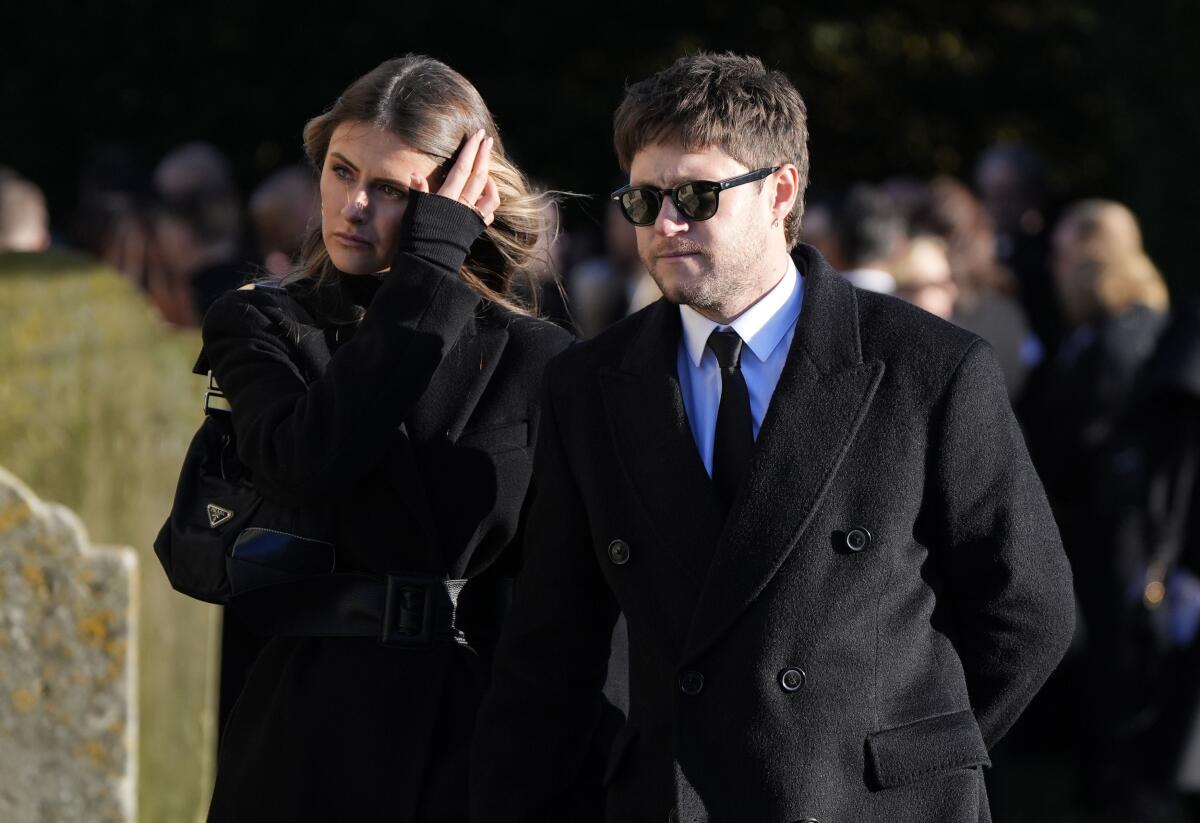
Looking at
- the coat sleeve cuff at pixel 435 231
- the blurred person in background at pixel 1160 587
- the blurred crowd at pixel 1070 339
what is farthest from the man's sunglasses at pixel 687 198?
the blurred person in background at pixel 1160 587

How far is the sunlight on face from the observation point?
348cm

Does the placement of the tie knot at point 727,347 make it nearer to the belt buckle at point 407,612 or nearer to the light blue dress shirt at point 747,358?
the light blue dress shirt at point 747,358

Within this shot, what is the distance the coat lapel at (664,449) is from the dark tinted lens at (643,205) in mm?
194

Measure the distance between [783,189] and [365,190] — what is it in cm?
76

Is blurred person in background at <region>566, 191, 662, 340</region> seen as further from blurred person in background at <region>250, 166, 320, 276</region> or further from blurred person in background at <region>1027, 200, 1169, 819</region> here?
blurred person in background at <region>1027, 200, 1169, 819</region>

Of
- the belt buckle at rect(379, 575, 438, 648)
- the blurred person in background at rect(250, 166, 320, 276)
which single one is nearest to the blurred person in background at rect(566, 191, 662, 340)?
the blurred person in background at rect(250, 166, 320, 276)

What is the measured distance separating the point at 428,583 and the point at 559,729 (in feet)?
1.20

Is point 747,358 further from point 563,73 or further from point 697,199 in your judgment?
point 563,73

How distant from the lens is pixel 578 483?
3.26 meters

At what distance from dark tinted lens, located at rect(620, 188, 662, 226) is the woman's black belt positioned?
29.9 inches

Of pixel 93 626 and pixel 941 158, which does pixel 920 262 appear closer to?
pixel 93 626

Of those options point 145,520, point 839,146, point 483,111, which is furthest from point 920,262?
point 839,146

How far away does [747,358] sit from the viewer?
3180 millimetres

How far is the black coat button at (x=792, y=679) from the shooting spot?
9.75 ft
